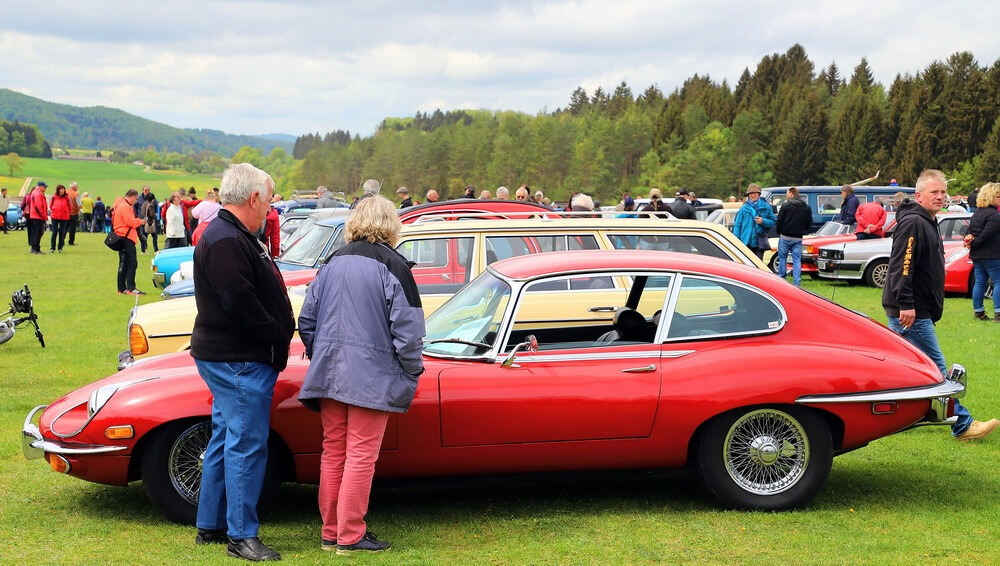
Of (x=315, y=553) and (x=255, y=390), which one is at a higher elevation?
(x=255, y=390)

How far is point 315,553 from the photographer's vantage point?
5.24 meters

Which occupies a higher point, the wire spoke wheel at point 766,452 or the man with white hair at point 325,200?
the man with white hair at point 325,200

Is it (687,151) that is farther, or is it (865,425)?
(687,151)

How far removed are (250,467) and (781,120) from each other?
128m

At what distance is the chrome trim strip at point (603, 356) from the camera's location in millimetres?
5812

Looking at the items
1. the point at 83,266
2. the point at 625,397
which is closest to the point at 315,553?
the point at 625,397

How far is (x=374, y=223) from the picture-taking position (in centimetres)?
515

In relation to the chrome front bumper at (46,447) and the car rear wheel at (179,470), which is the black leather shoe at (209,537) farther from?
the chrome front bumper at (46,447)

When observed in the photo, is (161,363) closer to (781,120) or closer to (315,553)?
(315,553)

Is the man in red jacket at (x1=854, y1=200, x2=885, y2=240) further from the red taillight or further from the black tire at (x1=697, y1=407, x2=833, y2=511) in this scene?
the black tire at (x1=697, y1=407, x2=833, y2=511)

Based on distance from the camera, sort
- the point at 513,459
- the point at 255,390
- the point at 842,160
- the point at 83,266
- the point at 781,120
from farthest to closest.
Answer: the point at 781,120 < the point at 842,160 < the point at 83,266 < the point at 513,459 < the point at 255,390

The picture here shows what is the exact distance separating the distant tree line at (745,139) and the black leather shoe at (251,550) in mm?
92885

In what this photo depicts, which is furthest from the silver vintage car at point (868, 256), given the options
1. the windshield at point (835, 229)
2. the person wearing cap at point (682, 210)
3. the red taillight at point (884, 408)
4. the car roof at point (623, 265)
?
the red taillight at point (884, 408)

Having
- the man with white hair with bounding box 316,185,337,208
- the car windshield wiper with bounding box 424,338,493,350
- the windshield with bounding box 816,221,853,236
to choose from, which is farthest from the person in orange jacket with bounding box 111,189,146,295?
the windshield with bounding box 816,221,853,236
